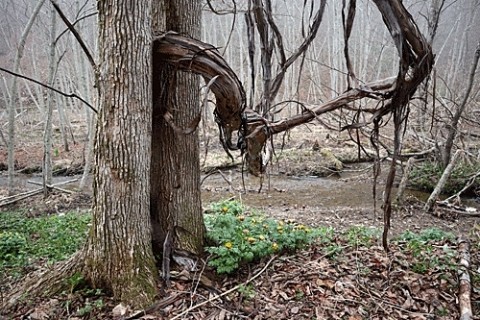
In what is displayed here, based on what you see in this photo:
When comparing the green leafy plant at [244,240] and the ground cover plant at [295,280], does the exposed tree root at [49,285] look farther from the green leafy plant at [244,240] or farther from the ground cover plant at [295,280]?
the green leafy plant at [244,240]

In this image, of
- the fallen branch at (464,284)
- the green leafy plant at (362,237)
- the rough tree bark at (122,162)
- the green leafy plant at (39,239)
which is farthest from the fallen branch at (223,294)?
the green leafy plant at (39,239)

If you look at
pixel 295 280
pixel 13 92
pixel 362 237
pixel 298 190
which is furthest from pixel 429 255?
pixel 13 92

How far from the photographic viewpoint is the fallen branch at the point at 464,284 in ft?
7.51

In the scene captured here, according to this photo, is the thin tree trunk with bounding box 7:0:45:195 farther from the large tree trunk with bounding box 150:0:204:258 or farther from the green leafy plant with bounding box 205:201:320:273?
the green leafy plant with bounding box 205:201:320:273

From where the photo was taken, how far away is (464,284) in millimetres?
2533

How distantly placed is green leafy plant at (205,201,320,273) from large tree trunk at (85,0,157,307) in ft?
1.91

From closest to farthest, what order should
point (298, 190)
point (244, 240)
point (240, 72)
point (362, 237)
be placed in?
point (244, 240) < point (362, 237) < point (298, 190) < point (240, 72)

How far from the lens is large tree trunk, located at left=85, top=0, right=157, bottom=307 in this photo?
7.38 ft

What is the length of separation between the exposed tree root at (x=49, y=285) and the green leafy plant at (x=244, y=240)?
38.7 inches

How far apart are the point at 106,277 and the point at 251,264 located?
1130 millimetres

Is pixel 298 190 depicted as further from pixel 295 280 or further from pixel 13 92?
pixel 13 92

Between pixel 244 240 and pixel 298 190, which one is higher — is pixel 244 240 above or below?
above

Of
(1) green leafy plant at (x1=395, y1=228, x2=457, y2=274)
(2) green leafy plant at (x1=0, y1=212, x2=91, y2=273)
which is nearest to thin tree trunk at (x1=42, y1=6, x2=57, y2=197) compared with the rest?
(2) green leafy plant at (x1=0, y1=212, x2=91, y2=273)

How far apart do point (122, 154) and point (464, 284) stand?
8.54 feet
